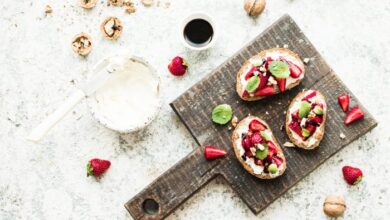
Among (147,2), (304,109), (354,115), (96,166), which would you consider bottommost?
(354,115)

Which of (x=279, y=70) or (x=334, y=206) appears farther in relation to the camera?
(x=334, y=206)

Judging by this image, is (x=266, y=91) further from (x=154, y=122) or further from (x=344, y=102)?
(x=154, y=122)

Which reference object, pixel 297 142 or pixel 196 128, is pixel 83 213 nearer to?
pixel 196 128

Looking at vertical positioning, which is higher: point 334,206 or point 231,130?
point 231,130

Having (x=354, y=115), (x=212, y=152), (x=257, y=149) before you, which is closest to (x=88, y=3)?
(x=212, y=152)

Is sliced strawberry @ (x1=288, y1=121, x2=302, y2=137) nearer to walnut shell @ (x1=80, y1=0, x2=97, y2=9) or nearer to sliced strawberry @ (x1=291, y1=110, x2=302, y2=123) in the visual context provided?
sliced strawberry @ (x1=291, y1=110, x2=302, y2=123)

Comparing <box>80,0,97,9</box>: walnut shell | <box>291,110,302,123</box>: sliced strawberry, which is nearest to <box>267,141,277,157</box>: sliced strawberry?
<box>291,110,302,123</box>: sliced strawberry
